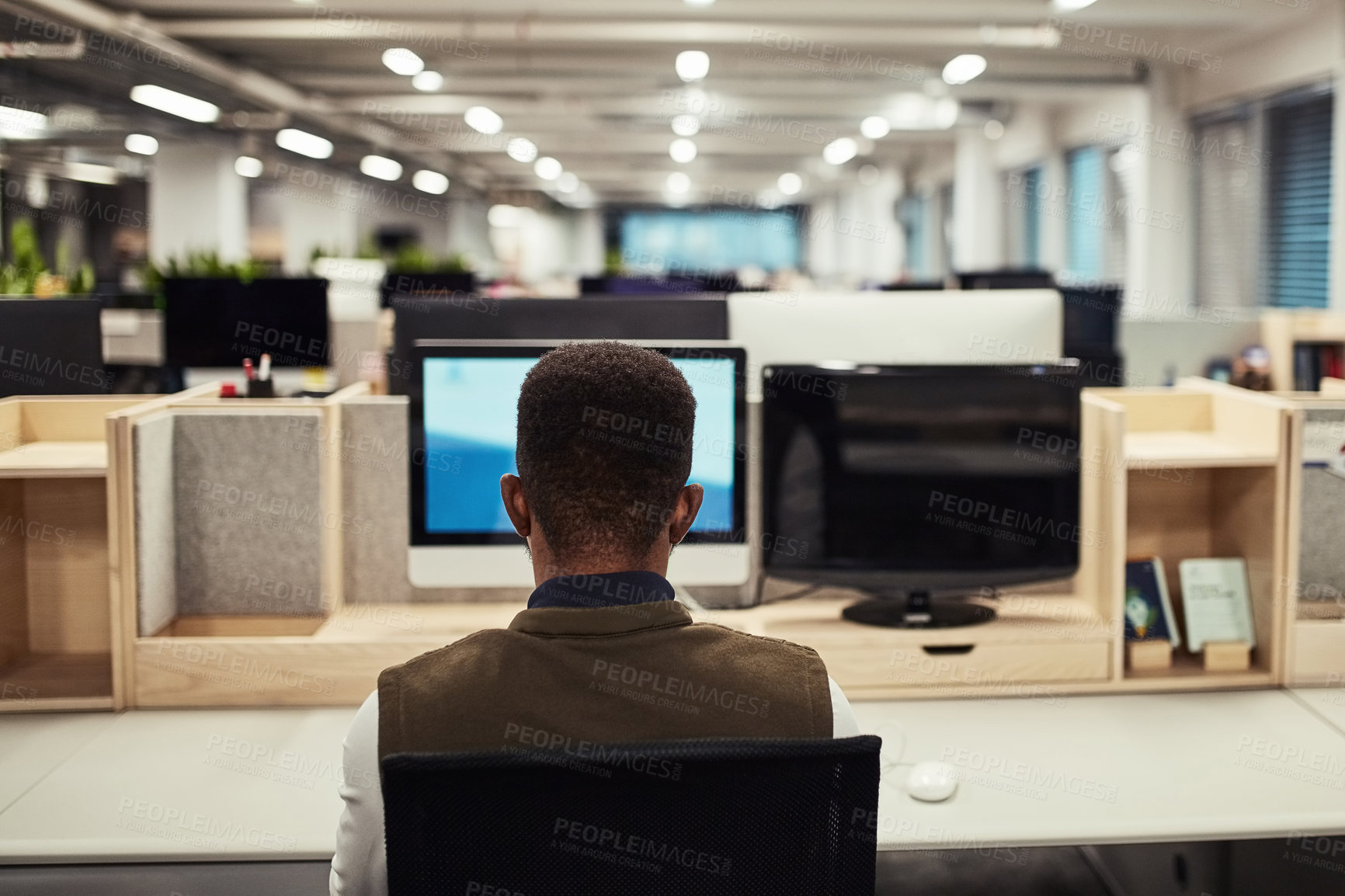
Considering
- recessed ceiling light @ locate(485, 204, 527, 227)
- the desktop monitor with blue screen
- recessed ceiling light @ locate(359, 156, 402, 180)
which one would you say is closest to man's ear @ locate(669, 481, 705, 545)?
the desktop monitor with blue screen

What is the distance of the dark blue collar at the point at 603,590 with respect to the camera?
0.87m

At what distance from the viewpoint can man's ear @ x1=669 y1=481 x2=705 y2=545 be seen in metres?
0.93

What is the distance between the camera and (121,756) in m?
1.50

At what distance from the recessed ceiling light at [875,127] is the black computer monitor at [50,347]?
328 inches

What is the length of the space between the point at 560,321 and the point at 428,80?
6253 mm

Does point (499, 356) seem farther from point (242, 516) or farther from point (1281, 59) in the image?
point (1281, 59)

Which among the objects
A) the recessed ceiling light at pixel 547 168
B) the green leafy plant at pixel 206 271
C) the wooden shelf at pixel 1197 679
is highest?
the recessed ceiling light at pixel 547 168

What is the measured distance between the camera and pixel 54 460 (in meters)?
1.72

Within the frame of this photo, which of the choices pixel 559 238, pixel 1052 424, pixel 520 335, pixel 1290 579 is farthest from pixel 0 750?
pixel 559 238

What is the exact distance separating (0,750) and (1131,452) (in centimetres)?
163

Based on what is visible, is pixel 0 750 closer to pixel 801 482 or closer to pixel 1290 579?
pixel 801 482

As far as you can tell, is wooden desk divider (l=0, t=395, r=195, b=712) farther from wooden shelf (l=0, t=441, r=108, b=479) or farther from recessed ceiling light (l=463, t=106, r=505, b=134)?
recessed ceiling light (l=463, t=106, r=505, b=134)

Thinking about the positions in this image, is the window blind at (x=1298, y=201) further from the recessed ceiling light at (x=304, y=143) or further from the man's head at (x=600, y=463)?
the recessed ceiling light at (x=304, y=143)

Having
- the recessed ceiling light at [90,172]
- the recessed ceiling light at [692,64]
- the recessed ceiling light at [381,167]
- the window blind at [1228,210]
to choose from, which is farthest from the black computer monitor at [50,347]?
the recessed ceiling light at [90,172]
